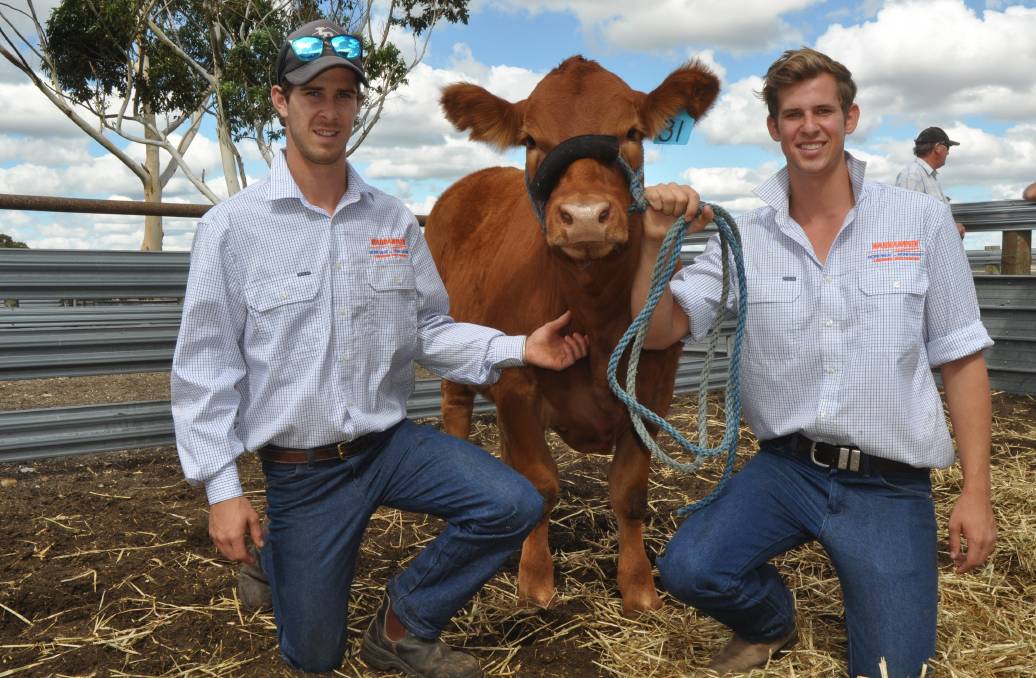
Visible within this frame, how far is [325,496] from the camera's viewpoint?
2.91 m

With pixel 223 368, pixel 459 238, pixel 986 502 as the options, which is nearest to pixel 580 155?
pixel 223 368

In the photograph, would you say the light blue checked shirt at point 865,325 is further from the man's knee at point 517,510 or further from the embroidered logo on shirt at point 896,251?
the man's knee at point 517,510

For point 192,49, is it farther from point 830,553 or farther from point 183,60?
point 830,553

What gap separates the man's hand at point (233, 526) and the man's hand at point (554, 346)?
1.08 metres

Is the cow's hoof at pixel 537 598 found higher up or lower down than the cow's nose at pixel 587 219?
lower down

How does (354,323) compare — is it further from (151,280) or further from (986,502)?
(151,280)

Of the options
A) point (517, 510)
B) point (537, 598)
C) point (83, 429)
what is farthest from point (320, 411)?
point (83, 429)

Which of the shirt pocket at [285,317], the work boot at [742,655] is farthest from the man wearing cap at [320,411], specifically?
the work boot at [742,655]

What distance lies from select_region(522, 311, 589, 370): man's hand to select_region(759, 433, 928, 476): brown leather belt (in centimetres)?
83

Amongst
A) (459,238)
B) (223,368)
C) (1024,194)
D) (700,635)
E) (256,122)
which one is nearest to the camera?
(223,368)

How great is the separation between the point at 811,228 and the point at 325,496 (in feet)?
6.15

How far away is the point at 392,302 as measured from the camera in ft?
10.1

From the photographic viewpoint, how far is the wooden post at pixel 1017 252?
25.7ft

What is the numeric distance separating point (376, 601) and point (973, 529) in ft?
7.15
